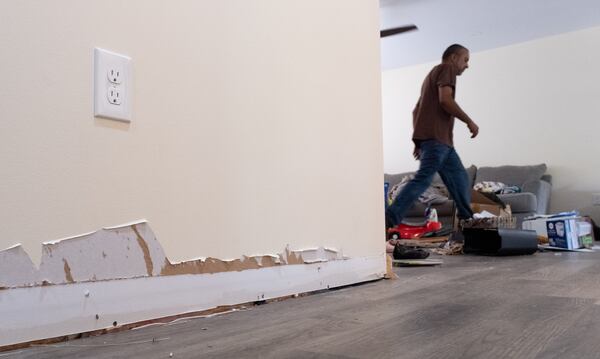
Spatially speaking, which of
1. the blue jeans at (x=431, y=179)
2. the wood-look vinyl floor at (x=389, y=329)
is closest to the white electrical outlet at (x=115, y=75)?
the wood-look vinyl floor at (x=389, y=329)

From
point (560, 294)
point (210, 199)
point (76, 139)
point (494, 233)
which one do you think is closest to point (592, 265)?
point (494, 233)

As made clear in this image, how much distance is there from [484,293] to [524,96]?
4509 millimetres

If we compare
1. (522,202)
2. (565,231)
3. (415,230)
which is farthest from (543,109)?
(565,231)

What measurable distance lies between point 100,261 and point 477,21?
4.54 meters

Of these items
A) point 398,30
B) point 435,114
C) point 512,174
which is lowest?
point 512,174

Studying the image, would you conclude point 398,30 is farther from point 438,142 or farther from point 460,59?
point 438,142

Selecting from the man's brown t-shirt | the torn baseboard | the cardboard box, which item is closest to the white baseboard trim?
the torn baseboard

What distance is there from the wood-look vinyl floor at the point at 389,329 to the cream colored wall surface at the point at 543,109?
13.3 feet

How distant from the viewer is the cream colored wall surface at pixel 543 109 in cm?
489

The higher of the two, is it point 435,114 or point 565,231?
point 435,114

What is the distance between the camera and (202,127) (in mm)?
1025

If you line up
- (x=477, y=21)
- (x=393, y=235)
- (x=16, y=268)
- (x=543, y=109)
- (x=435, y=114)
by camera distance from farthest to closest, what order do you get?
(x=543, y=109) → (x=477, y=21) → (x=393, y=235) → (x=435, y=114) → (x=16, y=268)

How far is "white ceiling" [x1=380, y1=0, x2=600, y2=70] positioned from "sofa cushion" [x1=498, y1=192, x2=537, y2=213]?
1611mm

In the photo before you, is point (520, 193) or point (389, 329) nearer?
point (389, 329)
